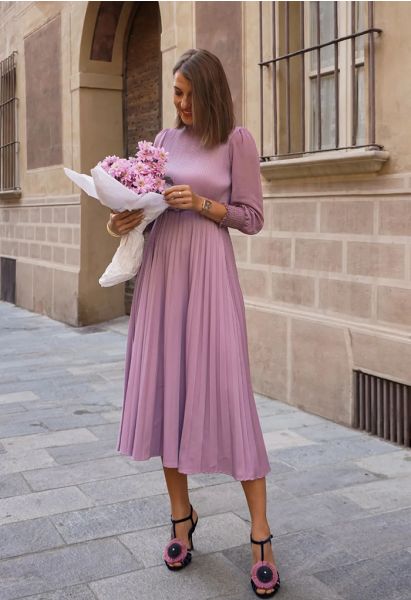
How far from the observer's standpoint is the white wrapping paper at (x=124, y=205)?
9.50ft

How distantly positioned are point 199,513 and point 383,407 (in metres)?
1.71

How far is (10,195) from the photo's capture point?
40.9 feet

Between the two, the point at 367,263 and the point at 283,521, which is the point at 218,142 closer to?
the point at 283,521

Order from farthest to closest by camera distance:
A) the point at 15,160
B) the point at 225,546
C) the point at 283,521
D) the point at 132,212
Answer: the point at 15,160, the point at 283,521, the point at 225,546, the point at 132,212

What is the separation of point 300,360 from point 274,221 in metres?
1.03

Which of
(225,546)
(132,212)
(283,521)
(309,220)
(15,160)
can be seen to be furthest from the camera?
(15,160)

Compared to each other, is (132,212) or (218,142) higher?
(218,142)

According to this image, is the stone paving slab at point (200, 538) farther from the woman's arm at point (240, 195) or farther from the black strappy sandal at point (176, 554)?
the woman's arm at point (240, 195)

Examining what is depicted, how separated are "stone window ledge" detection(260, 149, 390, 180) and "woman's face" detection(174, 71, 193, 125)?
206cm

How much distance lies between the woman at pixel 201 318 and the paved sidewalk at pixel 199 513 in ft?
0.67

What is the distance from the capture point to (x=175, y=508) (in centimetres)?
325

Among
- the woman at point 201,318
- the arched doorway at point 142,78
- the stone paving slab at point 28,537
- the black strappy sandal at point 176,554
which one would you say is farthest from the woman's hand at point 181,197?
the arched doorway at point 142,78

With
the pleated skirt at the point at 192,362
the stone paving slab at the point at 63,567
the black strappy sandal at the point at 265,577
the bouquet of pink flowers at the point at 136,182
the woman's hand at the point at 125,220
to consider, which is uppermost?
the bouquet of pink flowers at the point at 136,182

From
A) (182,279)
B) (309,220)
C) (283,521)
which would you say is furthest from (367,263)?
(182,279)
